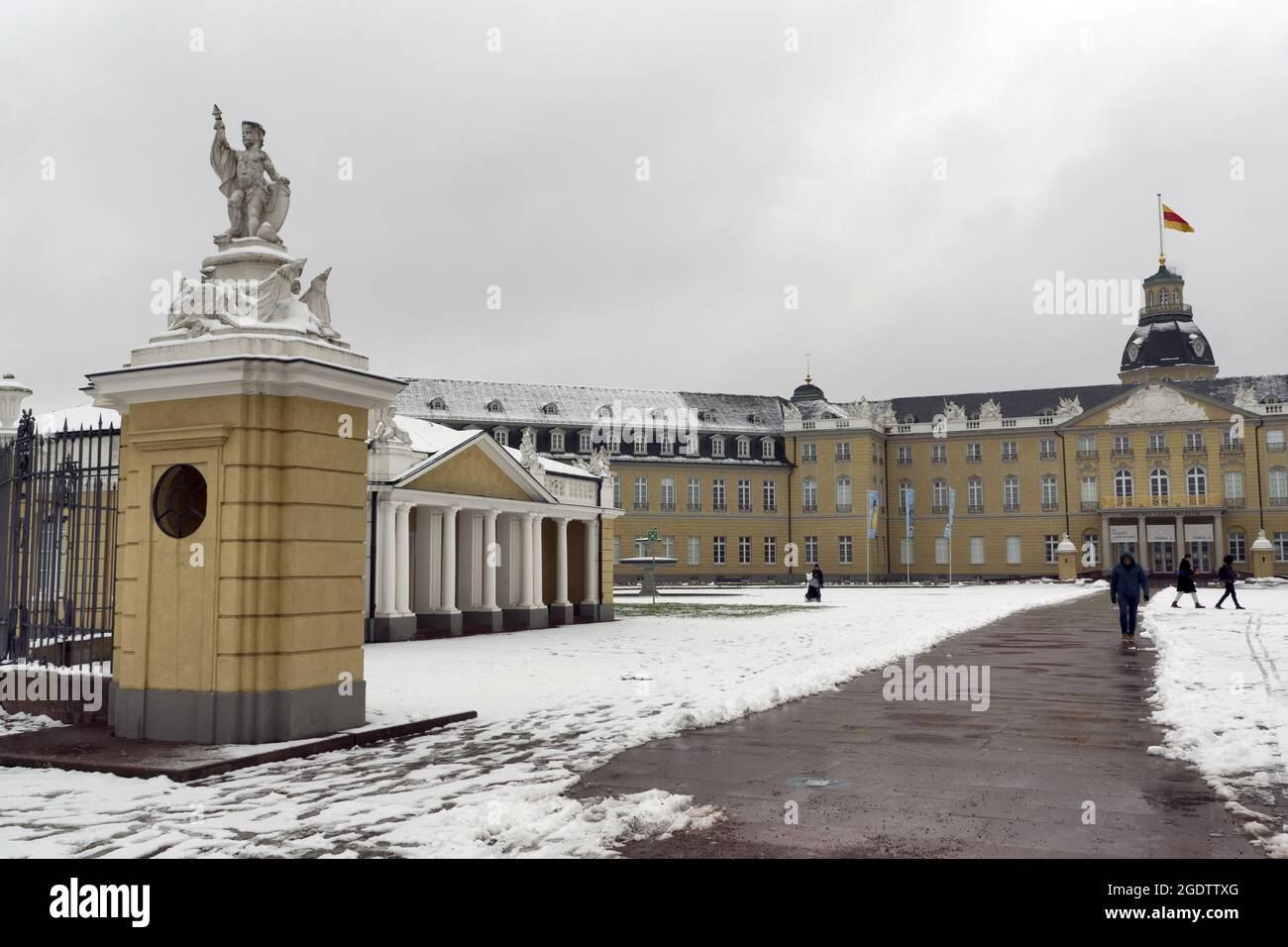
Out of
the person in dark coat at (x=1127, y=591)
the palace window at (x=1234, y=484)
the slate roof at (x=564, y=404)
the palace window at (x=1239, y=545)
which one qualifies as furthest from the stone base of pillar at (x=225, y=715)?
the palace window at (x=1239, y=545)

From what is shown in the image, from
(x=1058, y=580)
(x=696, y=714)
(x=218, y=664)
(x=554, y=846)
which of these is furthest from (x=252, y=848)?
(x=1058, y=580)

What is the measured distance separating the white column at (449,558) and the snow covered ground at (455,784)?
8.19m

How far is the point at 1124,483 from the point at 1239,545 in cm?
761

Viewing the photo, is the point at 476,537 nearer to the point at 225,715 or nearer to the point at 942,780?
the point at 225,715

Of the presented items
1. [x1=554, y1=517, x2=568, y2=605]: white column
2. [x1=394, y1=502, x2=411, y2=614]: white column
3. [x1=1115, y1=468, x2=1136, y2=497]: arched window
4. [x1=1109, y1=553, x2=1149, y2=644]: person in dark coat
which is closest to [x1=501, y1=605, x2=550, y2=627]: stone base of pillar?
[x1=554, y1=517, x2=568, y2=605]: white column

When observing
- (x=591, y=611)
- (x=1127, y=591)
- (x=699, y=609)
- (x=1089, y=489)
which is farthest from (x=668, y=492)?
(x=1127, y=591)

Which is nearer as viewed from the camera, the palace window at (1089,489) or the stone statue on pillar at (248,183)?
the stone statue on pillar at (248,183)

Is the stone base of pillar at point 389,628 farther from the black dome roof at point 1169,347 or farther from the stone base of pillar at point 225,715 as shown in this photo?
the black dome roof at point 1169,347

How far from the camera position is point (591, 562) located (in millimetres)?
32844

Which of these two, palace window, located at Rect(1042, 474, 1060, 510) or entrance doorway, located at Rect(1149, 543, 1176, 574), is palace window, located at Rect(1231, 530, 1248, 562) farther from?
palace window, located at Rect(1042, 474, 1060, 510)

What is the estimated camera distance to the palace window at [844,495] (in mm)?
75500

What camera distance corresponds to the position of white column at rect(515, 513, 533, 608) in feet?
95.3
